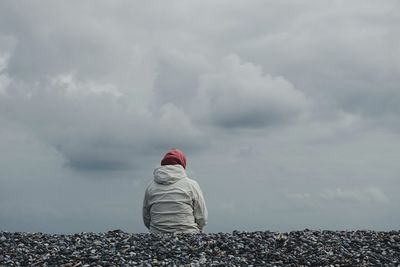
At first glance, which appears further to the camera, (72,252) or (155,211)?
(155,211)

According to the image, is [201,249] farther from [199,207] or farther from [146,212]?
[146,212]

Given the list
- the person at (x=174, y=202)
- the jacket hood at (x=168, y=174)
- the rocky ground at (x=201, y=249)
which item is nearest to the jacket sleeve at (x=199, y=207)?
the person at (x=174, y=202)

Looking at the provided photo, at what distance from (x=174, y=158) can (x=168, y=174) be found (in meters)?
0.58

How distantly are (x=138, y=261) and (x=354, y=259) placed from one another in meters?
3.44

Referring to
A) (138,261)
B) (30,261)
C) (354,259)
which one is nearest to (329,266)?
(354,259)

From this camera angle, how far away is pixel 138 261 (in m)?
10.4

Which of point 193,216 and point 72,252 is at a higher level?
point 193,216

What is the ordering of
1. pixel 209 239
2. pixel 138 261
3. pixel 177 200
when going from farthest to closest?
pixel 177 200 → pixel 209 239 → pixel 138 261

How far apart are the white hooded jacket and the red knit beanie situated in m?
0.30

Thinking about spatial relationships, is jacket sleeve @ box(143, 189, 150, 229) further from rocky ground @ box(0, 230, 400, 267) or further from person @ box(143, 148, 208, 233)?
rocky ground @ box(0, 230, 400, 267)

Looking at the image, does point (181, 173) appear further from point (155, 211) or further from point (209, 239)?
point (209, 239)

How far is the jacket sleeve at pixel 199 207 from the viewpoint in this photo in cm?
1311

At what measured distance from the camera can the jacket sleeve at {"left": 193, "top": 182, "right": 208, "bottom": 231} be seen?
13109 mm

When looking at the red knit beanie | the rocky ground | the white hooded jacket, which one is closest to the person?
the white hooded jacket
